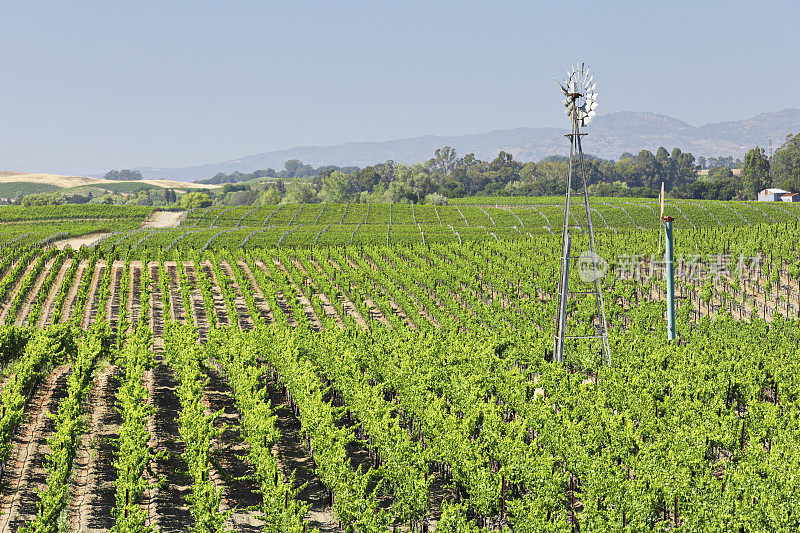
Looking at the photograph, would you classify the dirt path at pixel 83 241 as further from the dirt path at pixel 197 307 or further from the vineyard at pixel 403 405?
the dirt path at pixel 197 307

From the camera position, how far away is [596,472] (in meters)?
19.2

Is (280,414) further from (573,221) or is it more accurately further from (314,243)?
(573,221)

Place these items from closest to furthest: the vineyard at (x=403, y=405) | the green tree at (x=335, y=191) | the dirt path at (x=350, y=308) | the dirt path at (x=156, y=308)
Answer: the vineyard at (x=403, y=405) → the dirt path at (x=156, y=308) → the dirt path at (x=350, y=308) → the green tree at (x=335, y=191)

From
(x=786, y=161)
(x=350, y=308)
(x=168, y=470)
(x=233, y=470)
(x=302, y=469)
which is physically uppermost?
(x=786, y=161)

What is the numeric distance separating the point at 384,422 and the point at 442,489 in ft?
9.79

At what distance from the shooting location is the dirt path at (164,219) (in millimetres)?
95250

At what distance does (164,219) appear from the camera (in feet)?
325

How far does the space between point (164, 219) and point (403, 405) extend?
82638mm

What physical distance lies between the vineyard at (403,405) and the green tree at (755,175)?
112 metres

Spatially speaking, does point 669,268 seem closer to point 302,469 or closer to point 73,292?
point 302,469

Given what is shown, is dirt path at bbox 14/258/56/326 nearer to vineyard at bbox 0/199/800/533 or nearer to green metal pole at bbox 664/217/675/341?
vineyard at bbox 0/199/800/533

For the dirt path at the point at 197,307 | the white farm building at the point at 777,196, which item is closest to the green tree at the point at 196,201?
the dirt path at the point at 197,307

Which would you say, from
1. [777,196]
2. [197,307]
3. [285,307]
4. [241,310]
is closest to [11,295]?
[197,307]

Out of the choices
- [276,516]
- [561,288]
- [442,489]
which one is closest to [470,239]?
[561,288]
